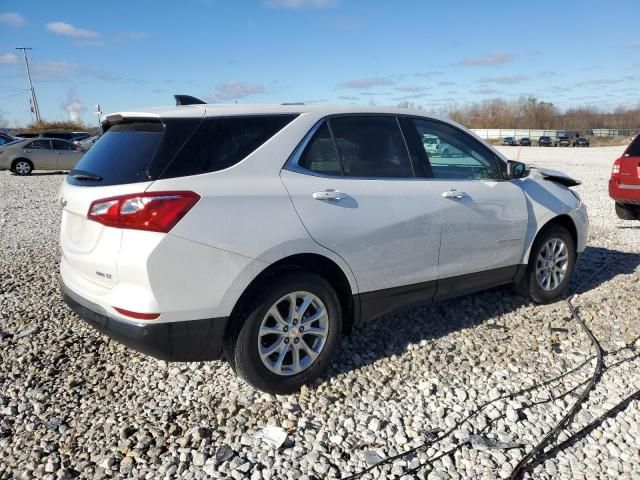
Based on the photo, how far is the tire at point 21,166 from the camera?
20788 mm

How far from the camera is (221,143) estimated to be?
3.20m

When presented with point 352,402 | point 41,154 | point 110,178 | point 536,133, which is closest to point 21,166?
point 41,154

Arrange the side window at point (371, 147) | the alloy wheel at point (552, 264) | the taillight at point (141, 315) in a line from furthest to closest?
the alloy wheel at point (552, 264) < the side window at point (371, 147) < the taillight at point (141, 315)

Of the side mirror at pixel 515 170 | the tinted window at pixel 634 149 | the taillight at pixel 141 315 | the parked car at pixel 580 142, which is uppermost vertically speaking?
the side mirror at pixel 515 170

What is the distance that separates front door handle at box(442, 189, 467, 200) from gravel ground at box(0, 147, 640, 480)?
1.14 metres

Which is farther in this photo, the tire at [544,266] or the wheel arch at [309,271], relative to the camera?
the tire at [544,266]

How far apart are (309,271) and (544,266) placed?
8.74 feet

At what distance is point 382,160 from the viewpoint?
3.89 meters

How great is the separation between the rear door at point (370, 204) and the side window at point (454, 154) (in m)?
0.27

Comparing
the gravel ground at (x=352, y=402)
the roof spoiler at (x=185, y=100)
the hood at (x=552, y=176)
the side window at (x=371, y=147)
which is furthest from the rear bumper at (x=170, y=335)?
the hood at (x=552, y=176)

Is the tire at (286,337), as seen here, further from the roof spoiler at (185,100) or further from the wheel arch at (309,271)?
the roof spoiler at (185,100)

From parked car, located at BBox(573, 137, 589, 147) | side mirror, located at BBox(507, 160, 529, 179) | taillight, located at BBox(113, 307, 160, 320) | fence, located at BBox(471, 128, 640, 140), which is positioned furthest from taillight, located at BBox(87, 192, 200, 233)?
fence, located at BBox(471, 128, 640, 140)

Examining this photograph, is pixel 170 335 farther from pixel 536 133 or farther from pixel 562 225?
pixel 536 133

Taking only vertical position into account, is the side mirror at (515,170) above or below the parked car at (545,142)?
above
